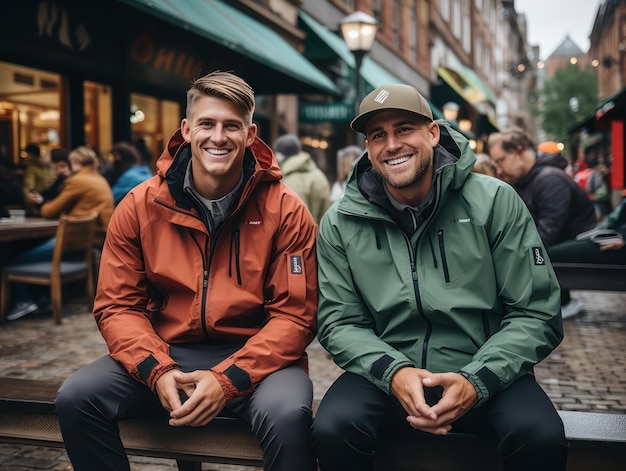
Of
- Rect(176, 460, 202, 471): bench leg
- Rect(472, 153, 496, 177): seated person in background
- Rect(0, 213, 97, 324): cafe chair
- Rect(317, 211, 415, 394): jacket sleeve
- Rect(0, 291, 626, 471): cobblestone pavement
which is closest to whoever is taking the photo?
Rect(317, 211, 415, 394): jacket sleeve

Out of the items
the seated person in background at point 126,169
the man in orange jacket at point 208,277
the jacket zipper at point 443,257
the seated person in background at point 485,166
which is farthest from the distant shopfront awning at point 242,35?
the jacket zipper at point 443,257

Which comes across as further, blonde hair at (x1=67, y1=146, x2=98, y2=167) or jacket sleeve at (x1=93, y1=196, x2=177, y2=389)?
blonde hair at (x1=67, y1=146, x2=98, y2=167)

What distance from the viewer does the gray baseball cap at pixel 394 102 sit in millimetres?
2910

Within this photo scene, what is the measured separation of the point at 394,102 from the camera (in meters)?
2.91

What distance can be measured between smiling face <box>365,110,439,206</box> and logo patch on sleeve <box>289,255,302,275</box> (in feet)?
1.62

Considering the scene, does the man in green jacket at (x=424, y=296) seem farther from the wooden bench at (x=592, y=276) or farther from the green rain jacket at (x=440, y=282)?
the wooden bench at (x=592, y=276)

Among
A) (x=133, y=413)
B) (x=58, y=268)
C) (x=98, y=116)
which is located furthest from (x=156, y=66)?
(x=133, y=413)

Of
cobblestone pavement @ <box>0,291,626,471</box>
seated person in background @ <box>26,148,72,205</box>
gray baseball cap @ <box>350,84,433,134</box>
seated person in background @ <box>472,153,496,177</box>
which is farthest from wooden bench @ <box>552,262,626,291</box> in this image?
seated person in background @ <box>26,148,72,205</box>

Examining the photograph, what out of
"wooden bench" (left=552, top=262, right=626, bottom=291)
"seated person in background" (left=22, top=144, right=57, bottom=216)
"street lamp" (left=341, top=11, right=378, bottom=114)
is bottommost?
"wooden bench" (left=552, top=262, right=626, bottom=291)

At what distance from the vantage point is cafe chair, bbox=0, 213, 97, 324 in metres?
7.05

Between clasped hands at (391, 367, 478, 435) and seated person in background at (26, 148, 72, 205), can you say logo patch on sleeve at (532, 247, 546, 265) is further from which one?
seated person in background at (26, 148, 72, 205)

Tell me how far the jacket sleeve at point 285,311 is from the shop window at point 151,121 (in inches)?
335

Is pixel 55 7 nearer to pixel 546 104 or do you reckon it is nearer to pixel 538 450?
pixel 538 450

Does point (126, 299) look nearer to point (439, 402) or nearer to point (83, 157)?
point (439, 402)
